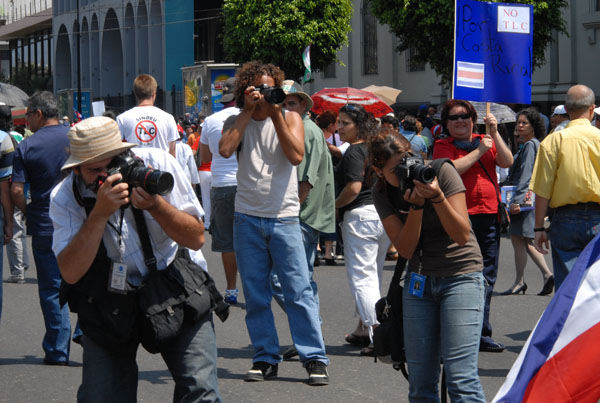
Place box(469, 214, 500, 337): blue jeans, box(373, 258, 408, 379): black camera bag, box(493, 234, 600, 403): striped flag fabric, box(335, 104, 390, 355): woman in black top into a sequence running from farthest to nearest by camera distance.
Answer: box(335, 104, 390, 355): woman in black top < box(469, 214, 500, 337): blue jeans < box(373, 258, 408, 379): black camera bag < box(493, 234, 600, 403): striped flag fabric

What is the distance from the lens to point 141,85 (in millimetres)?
8883

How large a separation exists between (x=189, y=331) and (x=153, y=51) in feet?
181

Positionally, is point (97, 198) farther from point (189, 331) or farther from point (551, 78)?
point (551, 78)

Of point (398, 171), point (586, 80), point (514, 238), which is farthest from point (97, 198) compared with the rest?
point (586, 80)

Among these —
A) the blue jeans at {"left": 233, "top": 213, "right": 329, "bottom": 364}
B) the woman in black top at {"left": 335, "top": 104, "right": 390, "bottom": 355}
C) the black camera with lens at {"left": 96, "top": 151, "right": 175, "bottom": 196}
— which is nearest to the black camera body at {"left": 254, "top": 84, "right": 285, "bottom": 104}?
the blue jeans at {"left": 233, "top": 213, "right": 329, "bottom": 364}

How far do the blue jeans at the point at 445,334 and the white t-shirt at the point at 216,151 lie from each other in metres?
4.35

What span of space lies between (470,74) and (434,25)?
67.2ft

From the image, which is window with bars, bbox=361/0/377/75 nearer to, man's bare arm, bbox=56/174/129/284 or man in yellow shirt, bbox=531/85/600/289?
man in yellow shirt, bbox=531/85/600/289

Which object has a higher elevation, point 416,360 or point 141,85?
point 141,85

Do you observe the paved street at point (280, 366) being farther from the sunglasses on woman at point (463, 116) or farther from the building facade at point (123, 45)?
the building facade at point (123, 45)

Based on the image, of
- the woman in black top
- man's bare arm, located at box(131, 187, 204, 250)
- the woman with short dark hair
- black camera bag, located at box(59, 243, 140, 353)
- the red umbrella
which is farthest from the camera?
the red umbrella

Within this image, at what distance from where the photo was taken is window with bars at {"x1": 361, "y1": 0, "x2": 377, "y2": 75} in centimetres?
3659

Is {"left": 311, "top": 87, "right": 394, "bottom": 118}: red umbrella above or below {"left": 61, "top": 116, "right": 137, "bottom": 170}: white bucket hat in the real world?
above

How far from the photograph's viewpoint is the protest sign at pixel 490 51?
7109mm
